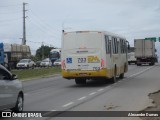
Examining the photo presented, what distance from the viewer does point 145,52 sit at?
6850cm

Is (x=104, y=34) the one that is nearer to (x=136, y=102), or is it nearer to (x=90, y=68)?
(x=90, y=68)

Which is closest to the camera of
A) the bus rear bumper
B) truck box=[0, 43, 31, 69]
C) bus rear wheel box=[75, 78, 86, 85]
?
the bus rear bumper

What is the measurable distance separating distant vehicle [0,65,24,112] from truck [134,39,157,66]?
55.3 meters

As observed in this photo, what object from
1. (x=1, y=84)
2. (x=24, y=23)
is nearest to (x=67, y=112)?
(x=1, y=84)

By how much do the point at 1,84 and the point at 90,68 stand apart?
13.2 m

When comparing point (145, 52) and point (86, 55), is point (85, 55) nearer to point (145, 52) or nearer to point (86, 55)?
point (86, 55)

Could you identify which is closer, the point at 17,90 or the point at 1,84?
the point at 1,84

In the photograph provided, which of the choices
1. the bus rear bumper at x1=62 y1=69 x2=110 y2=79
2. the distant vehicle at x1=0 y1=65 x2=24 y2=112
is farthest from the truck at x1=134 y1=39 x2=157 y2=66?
the distant vehicle at x1=0 y1=65 x2=24 y2=112

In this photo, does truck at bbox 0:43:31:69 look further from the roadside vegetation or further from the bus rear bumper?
the bus rear bumper

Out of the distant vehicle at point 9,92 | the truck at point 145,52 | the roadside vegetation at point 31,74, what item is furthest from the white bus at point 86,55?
the truck at point 145,52

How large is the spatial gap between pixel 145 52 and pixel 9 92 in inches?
2238

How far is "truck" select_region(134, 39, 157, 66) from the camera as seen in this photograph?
68.3 m

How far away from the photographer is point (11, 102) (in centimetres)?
1301

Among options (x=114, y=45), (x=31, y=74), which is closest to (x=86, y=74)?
(x=114, y=45)
